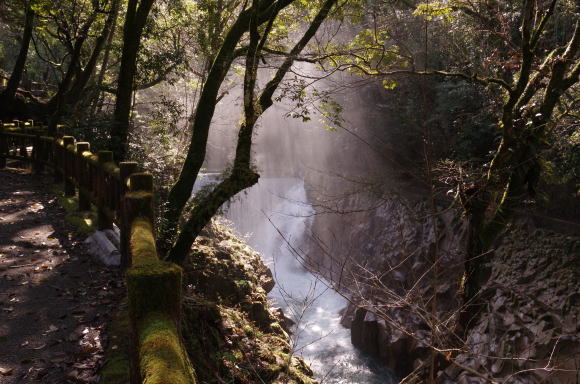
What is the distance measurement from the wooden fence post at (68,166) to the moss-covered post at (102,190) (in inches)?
114

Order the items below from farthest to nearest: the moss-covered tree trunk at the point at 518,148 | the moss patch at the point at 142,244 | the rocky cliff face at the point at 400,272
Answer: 1. the rocky cliff face at the point at 400,272
2. the moss-covered tree trunk at the point at 518,148
3. the moss patch at the point at 142,244

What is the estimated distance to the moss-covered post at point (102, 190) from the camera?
21.3ft

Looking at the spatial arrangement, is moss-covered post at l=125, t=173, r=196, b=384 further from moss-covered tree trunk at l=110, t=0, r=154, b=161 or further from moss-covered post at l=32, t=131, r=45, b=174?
moss-covered post at l=32, t=131, r=45, b=174

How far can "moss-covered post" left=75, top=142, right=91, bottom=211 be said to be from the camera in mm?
7836

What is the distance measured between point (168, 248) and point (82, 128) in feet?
20.6

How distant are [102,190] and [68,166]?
3531 millimetres

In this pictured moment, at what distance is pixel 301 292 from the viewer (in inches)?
616

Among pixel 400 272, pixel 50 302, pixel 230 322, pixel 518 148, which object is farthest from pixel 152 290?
pixel 400 272

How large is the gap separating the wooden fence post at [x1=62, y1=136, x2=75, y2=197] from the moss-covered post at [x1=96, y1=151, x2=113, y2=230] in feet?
9.48

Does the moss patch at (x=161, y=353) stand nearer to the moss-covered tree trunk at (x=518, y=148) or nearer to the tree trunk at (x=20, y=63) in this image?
the moss-covered tree trunk at (x=518, y=148)

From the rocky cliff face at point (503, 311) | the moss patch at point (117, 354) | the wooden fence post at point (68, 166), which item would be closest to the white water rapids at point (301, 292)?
the rocky cliff face at point (503, 311)

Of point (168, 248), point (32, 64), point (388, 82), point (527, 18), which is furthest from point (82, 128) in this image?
point (32, 64)

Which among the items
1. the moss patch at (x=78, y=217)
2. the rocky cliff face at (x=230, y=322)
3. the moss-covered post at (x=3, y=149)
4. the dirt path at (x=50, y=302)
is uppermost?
the moss-covered post at (x=3, y=149)

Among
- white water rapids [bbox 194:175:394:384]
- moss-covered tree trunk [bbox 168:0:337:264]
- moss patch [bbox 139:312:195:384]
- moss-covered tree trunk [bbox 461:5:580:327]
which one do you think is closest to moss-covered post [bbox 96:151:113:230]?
moss-covered tree trunk [bbox 168:0:337:264]
